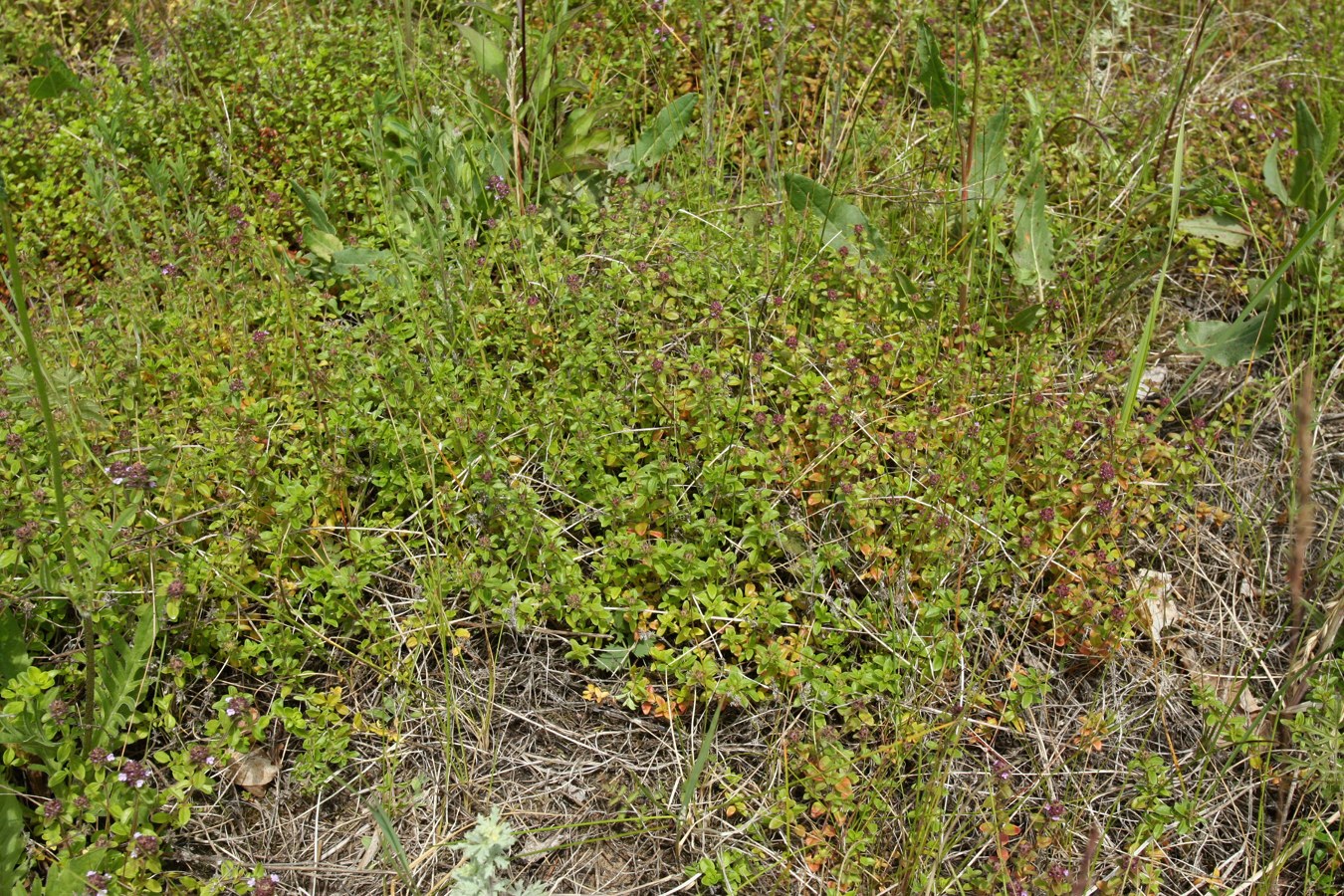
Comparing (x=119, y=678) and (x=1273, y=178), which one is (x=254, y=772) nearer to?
(x=119, y=678)

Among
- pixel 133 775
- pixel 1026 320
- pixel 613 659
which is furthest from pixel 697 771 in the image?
pixel 1026 320

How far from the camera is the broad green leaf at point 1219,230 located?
3271 millimetres

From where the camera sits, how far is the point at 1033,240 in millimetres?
3105

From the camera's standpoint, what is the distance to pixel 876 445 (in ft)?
8.71

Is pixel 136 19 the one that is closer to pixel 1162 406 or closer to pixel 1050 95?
pixel 1050 95

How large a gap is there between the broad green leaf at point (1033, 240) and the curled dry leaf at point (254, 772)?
2394 mm

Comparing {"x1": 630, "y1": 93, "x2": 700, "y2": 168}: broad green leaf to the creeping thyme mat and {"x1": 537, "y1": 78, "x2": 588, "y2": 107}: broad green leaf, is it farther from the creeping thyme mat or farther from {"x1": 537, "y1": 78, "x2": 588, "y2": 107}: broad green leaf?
{"x1": 537, "y1": 78, "x2": 588, "y2": 107}: broad green leaf

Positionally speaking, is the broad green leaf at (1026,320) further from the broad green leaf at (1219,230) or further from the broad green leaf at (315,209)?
the broad green leaf at (315,209)

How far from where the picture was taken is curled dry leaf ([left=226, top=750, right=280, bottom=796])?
2.23 m

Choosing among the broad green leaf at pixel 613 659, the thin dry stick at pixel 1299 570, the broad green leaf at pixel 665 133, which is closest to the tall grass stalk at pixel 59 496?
the broad green leaf at pixel 613 659

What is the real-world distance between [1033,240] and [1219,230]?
67 cm

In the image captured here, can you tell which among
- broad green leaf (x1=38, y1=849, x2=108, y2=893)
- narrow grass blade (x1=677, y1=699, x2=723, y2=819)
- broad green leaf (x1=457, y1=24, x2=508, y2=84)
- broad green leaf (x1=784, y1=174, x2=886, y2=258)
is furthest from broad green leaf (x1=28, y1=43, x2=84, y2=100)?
narrow grass blade (x1=677, y1=699, x2=723, y2=819)

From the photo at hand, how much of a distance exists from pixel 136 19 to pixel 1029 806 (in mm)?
4161

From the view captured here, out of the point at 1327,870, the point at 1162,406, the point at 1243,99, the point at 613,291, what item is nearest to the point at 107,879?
the point at 613,291
